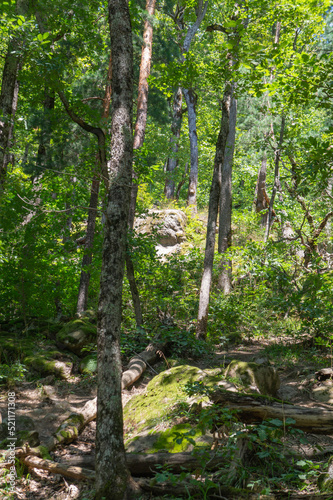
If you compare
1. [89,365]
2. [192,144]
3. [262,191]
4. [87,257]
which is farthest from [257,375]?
[192,144]

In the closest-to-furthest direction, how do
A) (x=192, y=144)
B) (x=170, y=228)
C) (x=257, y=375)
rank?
(x=257, y=375) → (x=170, y=228) → (x=192, y=144)

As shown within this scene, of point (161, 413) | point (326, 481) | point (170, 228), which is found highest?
point (170, 228)

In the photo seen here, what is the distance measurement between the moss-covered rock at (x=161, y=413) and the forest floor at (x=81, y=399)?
1.92ft

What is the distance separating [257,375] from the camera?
222 inches

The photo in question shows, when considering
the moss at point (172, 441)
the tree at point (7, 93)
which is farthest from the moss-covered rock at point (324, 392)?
the tree at point (7, 93)

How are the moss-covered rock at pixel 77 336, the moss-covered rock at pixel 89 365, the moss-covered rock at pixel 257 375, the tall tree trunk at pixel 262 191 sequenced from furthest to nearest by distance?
1. the tall tree trunk at pixel 262 191
2. the moss-covered rock at pixel 77 336
3. the moss-covered rock at pixel 89 365
4. the moss-covered rock at pixel 257 375

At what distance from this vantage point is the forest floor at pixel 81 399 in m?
3.88

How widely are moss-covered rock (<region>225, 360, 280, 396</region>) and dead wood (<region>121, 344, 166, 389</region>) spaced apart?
7.07 ft

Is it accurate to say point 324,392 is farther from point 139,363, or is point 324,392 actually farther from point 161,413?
point 139,363

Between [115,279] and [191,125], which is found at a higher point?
[191,125]

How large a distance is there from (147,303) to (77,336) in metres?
2.64

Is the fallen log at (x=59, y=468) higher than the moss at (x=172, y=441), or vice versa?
the moss at (x=172, y=441)

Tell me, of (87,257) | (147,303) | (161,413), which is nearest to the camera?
(161,413)

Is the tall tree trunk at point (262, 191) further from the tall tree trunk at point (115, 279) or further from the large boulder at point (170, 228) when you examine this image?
the tall tree trunk at point (115, 279)
